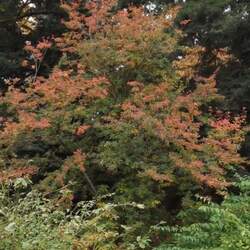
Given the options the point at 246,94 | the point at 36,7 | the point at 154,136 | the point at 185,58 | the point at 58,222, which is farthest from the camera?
the point at 36,7

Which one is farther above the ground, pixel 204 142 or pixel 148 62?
pixel 148 62

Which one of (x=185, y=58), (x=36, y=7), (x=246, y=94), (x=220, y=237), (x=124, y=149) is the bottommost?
(x=220, y=237)

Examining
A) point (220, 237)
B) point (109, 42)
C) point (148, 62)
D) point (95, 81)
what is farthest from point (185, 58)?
point (220, 237)

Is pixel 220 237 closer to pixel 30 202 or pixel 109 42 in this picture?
pixel 30 202

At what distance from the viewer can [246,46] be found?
12.6 m

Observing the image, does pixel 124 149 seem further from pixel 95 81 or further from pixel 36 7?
pixel 36 7

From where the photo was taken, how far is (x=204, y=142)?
30.6 feet

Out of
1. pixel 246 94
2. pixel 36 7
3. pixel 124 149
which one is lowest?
pixel 124 149

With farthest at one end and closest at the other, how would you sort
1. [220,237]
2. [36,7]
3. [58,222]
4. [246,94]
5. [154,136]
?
[36,7] < [246,94] < [154,136] < [220,237] < [58,222]

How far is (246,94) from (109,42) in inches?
154

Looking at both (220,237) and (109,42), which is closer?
(220,237)

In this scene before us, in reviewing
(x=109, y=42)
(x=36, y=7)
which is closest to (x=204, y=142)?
(x=109, y=42)

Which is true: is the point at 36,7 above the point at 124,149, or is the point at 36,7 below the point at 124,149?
above

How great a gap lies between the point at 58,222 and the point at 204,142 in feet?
15.8
